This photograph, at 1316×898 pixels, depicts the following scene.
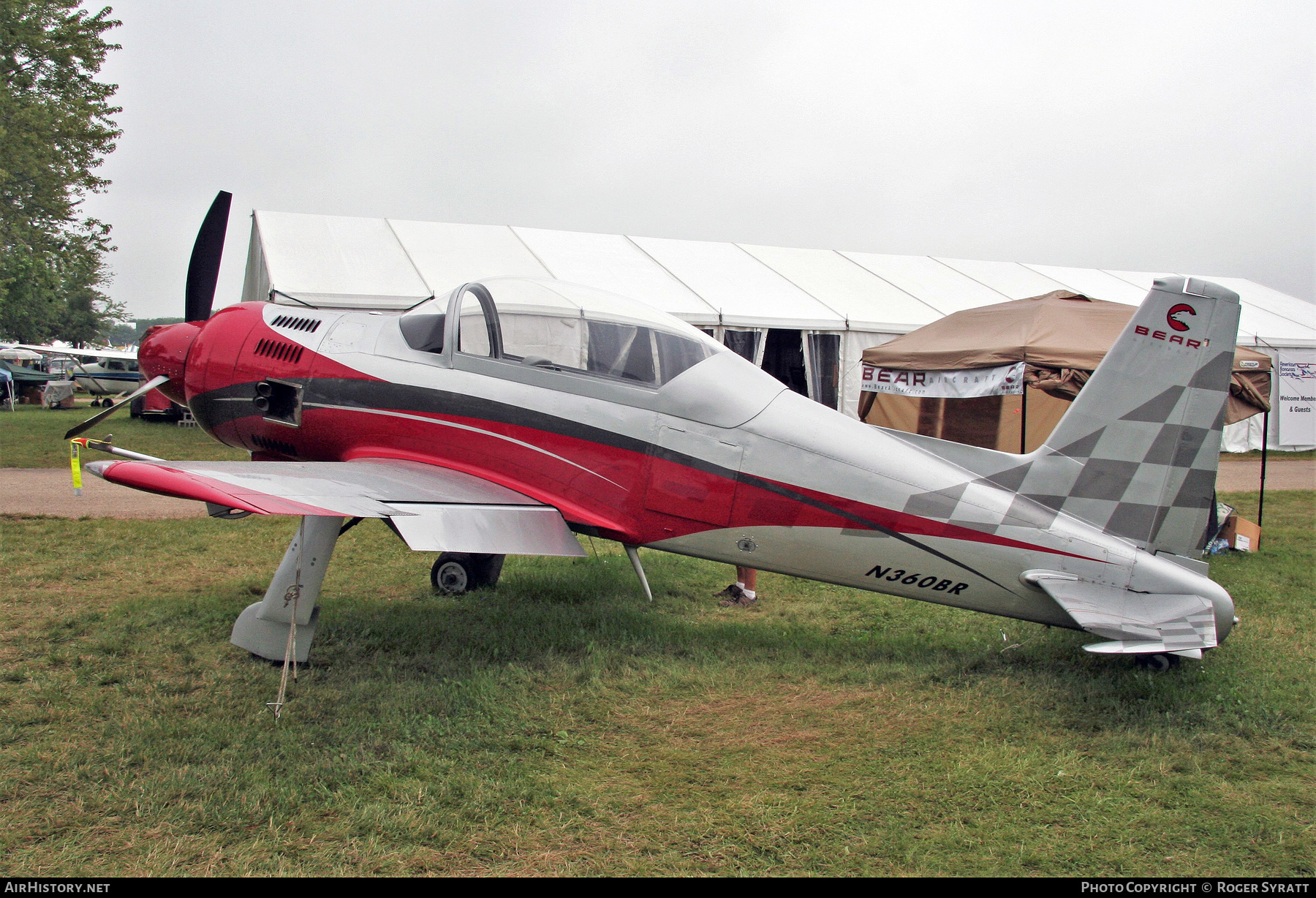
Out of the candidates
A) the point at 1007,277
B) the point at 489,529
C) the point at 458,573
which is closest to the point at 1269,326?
the point at 1007,277

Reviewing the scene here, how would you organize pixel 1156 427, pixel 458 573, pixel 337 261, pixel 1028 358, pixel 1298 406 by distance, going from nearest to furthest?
pixel 1156 427 → pixel 458 573 → pixel 1028 358 → pixel 337 261 → pixel 1298 406

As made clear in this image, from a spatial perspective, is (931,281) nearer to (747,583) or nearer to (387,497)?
(747,583)

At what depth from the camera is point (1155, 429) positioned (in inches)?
153

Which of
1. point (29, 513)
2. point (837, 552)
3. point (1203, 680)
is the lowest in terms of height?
point (29, 513)

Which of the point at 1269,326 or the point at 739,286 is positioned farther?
the point at 1269,326

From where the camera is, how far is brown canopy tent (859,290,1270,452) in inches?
320

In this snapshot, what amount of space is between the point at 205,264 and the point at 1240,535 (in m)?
10.2

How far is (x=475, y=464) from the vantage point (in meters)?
4.71

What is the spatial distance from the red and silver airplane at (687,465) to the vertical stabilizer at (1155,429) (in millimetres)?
11

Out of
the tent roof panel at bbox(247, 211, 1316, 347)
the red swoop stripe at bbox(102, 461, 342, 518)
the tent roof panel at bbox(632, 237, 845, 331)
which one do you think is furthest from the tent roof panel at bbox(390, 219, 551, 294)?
the red swoop stripe at bbox(102, 461, 342, 518)

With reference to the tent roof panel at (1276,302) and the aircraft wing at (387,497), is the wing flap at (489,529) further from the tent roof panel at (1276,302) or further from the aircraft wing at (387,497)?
the tent roof panel at (1276,302)
